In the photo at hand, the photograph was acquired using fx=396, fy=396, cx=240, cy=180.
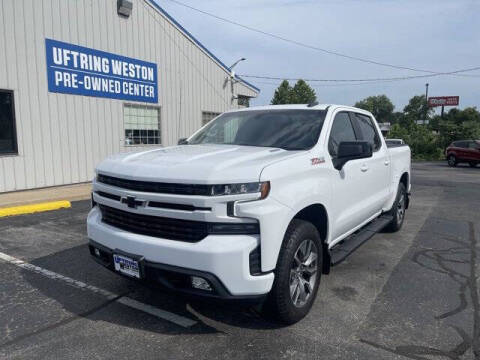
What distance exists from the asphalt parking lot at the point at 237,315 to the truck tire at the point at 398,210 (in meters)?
0.77

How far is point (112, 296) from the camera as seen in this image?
381 centimetres

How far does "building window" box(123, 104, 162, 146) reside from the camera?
41.3ft

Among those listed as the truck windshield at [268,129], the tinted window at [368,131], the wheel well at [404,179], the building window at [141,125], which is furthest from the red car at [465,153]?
the truck windshield at [268,129]

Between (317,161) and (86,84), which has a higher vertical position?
(86,84)

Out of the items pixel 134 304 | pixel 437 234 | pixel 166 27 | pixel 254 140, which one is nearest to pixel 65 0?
pixel 166 27

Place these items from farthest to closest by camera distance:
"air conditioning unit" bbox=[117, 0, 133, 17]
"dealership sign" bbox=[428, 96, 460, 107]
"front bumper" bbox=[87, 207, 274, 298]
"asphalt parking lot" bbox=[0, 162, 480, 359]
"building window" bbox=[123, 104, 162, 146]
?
"dealership sign" bbox=[428, 96, 460, 107]
"building window" bbox=[123, 104, 162, 146]
"air conditioning unit" bbox=[117, 0, 133, 17]
"asphalt parking lot" bbox=[0, 162, 480, 359]
"front bumper" bbox=[87, 207, 274, 298]

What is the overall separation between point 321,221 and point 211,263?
135 cm

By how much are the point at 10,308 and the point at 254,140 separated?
2.77 metres

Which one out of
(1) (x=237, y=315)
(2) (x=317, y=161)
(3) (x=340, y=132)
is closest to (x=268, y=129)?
(3) (x=340, y=132)

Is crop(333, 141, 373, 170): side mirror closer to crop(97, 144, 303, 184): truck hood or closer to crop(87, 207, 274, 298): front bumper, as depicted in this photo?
crop(97, 144, 303, 184): truck hood

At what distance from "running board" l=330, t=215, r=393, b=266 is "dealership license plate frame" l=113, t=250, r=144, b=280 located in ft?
5.72

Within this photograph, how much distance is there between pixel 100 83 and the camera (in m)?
11.4

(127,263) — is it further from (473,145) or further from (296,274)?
(473,145)

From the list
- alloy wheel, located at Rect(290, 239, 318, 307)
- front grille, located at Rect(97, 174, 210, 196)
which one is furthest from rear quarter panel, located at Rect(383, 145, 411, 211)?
front grille, located at Rect(97, 174, 210, 196)
